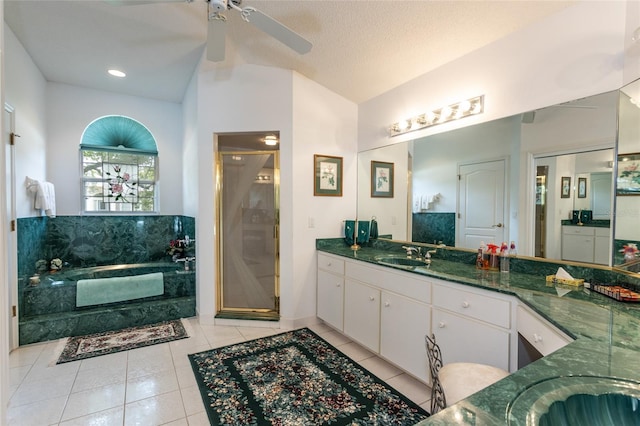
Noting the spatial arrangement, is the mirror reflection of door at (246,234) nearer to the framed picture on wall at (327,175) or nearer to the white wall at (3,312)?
the framed picture on wall at (327,175)

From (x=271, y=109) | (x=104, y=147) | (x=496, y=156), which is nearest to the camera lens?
(x=496, y=156)

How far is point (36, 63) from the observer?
131 inches

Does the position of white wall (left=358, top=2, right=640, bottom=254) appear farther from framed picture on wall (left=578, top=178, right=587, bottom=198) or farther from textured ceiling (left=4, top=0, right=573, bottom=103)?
framed picture on wall (left=578, top=178, right=587, bottom=198)

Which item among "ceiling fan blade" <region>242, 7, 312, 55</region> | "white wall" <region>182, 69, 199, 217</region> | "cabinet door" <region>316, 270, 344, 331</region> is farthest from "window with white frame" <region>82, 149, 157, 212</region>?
"ceiling fan blade" <region>242, 7, 312, 55</region>

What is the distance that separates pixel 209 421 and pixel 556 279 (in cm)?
235

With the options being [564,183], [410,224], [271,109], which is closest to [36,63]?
[271,109]

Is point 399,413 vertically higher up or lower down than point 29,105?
lower down

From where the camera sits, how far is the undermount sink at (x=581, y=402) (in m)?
0.69

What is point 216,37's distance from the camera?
2098mm

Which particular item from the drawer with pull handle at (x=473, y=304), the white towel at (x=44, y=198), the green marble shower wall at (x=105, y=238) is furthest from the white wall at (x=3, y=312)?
the white towel at (x=44, y=198)

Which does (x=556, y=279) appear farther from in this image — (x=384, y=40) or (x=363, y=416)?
(x=384, y=40)

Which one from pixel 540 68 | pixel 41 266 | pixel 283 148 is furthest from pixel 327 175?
pixel 41 266

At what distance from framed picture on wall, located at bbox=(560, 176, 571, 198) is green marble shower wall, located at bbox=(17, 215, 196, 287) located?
3624 millimetres

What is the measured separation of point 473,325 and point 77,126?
5161 millimetres
